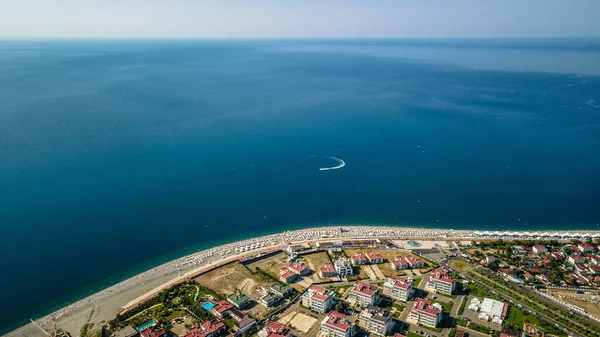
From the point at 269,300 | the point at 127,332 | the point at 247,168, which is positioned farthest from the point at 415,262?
the point at 247,168

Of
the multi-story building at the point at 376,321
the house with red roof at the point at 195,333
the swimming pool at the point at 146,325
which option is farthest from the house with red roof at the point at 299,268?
the swimming pool at the point at 146,325

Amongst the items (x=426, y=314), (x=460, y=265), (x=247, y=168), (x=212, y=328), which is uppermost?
(x=247, y=168)

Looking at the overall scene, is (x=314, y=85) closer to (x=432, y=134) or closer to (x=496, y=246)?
(x=432, y=134)

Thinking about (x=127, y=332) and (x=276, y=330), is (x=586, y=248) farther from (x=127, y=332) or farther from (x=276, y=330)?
(x=127, y=332)

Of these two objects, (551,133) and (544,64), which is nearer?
(551,133)

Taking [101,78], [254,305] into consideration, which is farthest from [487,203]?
[101,78]

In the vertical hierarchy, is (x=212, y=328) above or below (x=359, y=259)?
above

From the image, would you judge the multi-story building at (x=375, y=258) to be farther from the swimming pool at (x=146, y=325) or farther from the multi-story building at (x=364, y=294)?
the swimming pool at (x=146, y=325)
